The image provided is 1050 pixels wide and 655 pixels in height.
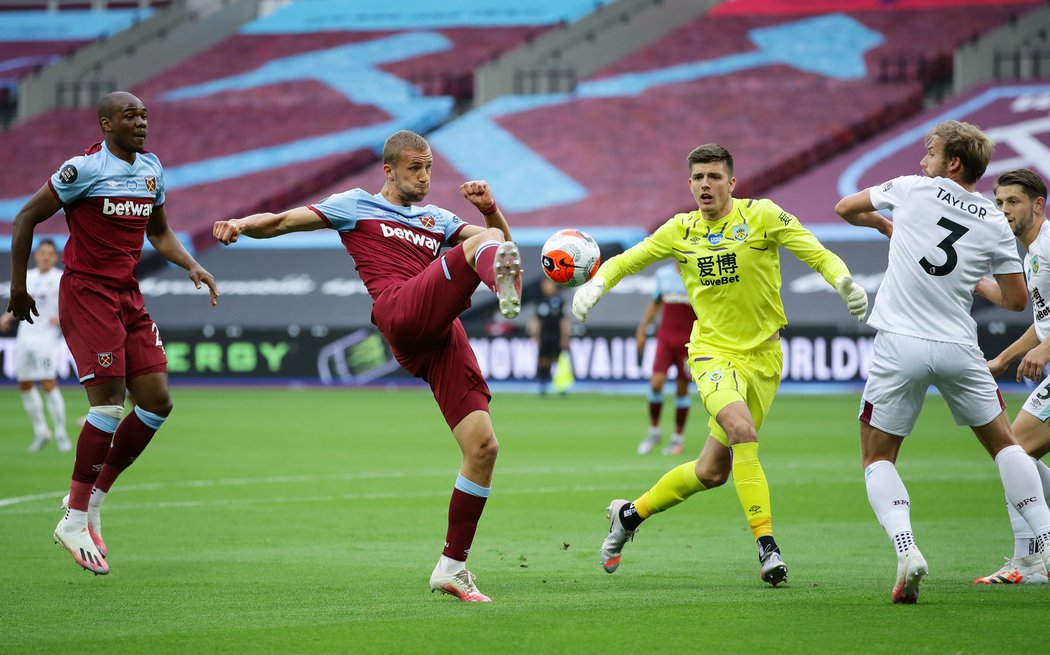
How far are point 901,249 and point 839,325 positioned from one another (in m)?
19.1

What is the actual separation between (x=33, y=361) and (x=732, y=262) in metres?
11.7

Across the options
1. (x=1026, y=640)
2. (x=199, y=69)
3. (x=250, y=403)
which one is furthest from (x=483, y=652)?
(x=199, y=69)

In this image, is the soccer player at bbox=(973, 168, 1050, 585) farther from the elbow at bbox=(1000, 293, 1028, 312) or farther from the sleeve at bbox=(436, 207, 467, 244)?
the sleeve at bbox=(436, 207, 467, 244)

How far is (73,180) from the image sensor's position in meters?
7.79

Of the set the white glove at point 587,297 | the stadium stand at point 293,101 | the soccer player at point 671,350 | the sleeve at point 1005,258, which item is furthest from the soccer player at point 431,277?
the stadium stand at point 293,101

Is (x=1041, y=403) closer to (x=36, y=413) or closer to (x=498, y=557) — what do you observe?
(x=498, y=557)

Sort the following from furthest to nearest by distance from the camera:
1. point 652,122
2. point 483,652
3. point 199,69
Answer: point 199,69
point 652,122
point 483,652

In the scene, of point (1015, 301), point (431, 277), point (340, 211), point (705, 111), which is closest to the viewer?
point (431, 277)

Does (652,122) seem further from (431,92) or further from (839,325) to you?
(839,325)

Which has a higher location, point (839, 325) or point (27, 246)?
point (27, 246)

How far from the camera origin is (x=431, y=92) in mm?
42469

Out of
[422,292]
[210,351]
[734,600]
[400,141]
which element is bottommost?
[210,351]

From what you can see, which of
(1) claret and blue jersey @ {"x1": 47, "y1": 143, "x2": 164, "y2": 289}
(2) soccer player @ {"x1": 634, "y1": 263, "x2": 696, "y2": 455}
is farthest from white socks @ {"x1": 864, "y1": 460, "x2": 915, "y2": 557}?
(2) soccer player @ {"x1": 634, "y1": 263, "x2": 696, "y2": 455}

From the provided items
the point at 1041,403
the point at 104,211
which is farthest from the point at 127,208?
the point at 1041,403
